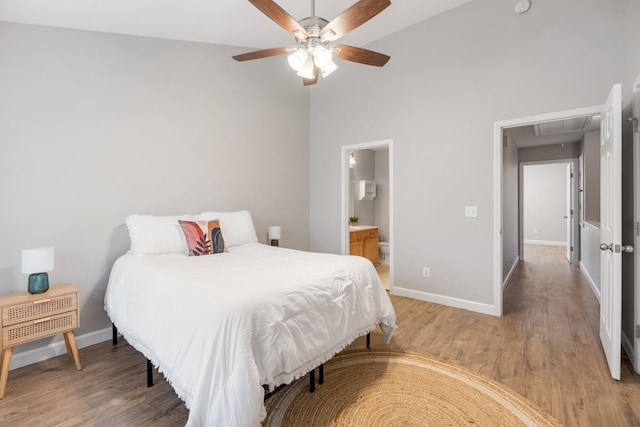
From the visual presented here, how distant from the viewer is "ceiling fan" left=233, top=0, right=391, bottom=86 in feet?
5.88

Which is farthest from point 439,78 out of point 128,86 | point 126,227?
point 126,227

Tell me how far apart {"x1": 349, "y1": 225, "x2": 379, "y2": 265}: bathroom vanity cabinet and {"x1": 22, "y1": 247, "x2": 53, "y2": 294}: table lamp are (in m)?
3.80

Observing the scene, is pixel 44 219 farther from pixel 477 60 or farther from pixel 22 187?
pixel 477 60

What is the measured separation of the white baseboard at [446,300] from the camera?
130 inches

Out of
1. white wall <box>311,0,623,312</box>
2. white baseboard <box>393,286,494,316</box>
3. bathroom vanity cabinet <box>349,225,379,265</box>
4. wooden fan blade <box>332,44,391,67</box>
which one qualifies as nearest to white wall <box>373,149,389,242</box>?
bathroom vanity cabinet <box>349,225,379,265</box>

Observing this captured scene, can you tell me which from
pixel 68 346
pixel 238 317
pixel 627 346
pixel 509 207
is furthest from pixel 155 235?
pixel 509 207

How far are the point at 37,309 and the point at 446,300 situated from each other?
3757 millimetres

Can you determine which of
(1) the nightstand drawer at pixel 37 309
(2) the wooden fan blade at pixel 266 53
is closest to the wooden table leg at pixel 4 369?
(1) the nightstand drawer at pixel 37 309

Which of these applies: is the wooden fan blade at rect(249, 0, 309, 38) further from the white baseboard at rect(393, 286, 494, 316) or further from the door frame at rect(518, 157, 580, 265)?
the door frame at rect(518, 157, 580, 265)

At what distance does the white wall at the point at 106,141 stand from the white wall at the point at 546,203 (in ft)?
28.1

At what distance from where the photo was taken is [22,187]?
92.1 inches

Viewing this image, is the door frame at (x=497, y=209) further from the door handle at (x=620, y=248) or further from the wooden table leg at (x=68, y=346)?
the wooden table leg at (x=68, y=346)

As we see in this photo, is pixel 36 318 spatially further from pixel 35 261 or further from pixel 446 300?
pixel 446 300

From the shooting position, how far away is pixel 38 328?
2.13m
